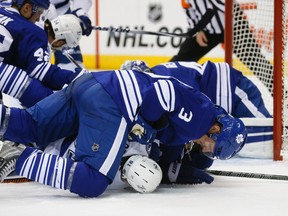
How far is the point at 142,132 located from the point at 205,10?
336 cm

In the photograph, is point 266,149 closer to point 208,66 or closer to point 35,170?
point 208,66

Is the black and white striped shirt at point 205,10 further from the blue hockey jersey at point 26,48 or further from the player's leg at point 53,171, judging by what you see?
the player's leg at point 53,171

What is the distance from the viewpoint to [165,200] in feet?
9.33

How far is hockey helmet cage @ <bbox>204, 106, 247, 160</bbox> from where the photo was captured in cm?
303


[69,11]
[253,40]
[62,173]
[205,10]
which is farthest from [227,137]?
[205,10]

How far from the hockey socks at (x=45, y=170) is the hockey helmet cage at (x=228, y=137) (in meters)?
0.58

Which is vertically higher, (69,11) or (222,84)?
(69,11)

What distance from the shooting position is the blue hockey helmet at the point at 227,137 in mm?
3031

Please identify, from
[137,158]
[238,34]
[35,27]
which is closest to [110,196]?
[137,158]

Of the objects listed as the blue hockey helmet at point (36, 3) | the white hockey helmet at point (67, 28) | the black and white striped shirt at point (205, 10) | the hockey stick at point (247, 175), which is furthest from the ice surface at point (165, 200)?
the black and white striped shirt at point (205, 10)

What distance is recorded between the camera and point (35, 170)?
284 centimetres

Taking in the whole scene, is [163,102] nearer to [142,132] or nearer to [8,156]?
[142,132]

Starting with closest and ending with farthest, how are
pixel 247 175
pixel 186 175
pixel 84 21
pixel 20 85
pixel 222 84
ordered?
pixel 186 175 → pixel 247 175 → pixel 20 85 → pixel 222 84 → pixel 84 21

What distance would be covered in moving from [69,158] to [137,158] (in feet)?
1.01
